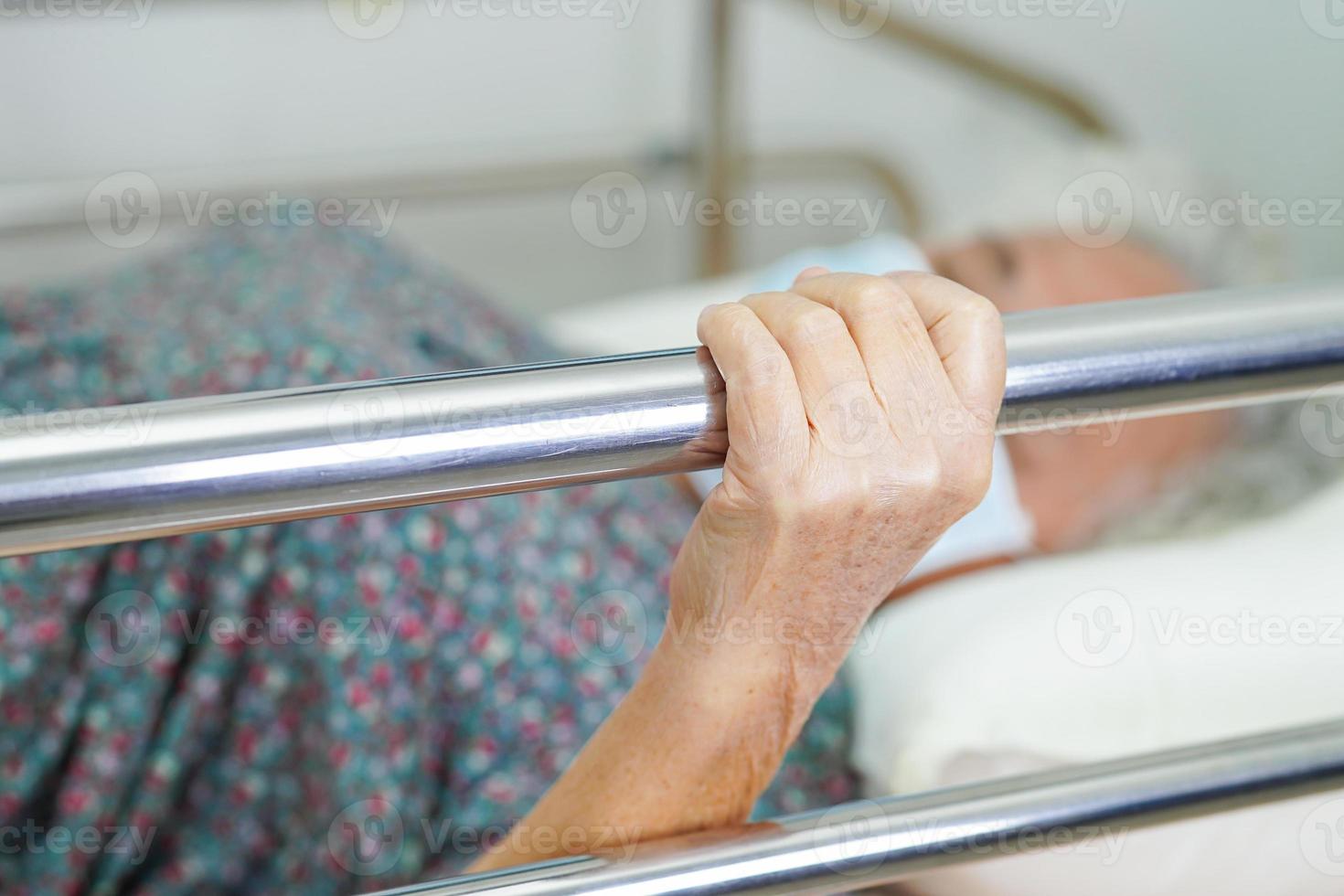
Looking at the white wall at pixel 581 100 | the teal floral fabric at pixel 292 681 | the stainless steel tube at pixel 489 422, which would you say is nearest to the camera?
the stainless steel tube at pixel 489 422

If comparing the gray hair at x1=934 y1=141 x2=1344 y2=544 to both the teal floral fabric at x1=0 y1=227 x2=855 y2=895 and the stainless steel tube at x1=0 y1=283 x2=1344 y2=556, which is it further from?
the stainless steel tube at x1=0 y1=283 x2=1344 y2=556

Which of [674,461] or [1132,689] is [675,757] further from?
[1132,689]

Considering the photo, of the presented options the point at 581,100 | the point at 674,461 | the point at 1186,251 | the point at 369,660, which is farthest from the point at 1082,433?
the point at 581,100

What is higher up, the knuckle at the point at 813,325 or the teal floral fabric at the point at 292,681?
the knuckle at the point at 813,325

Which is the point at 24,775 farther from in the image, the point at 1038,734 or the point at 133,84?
the point at 133,84

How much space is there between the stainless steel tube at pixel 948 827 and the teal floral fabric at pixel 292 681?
320 millimetres

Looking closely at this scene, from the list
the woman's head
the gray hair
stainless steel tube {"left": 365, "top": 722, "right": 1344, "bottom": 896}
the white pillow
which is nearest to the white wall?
the gray hair

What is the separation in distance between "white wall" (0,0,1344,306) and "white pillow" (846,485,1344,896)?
77cm

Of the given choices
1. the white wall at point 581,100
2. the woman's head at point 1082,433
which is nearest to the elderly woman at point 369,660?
the woman's head at point 1082,433

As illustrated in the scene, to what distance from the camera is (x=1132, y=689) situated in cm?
70

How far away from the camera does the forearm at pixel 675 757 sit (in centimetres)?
48

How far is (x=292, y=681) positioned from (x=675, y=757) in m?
0.40

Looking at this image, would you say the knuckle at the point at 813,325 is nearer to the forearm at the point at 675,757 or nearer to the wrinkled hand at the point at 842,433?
the wrinkled hand at the point at 842,433

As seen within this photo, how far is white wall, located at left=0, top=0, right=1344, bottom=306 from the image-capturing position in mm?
1432
